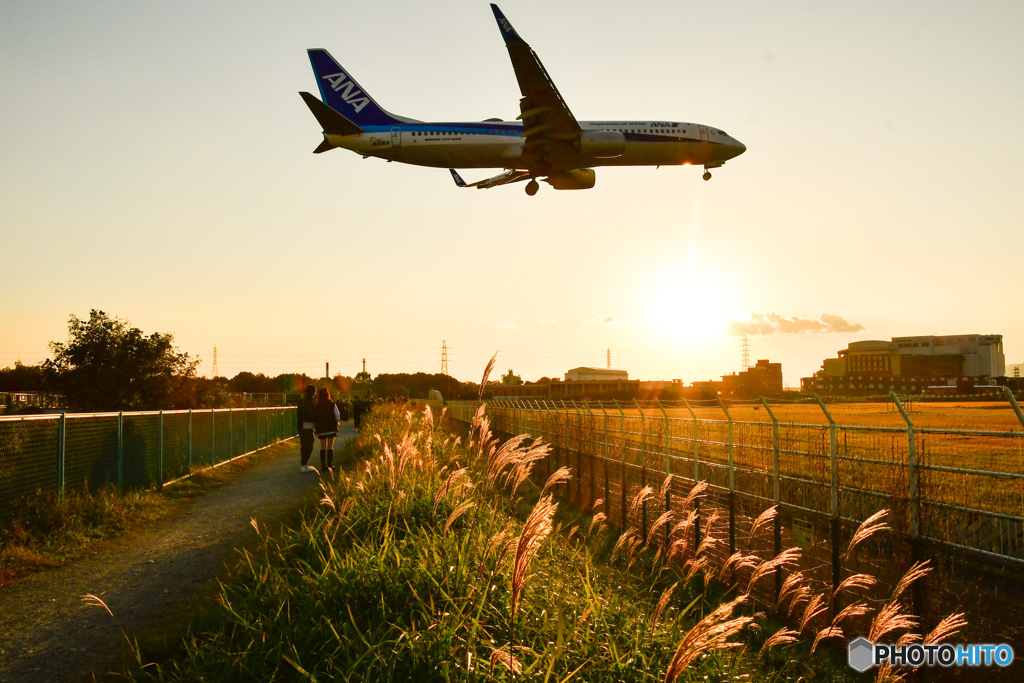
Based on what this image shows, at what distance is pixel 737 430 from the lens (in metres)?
10.0

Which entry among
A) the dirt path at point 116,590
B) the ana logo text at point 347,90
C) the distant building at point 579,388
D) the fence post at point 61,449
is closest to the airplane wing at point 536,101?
the ana logo text at point 347,90

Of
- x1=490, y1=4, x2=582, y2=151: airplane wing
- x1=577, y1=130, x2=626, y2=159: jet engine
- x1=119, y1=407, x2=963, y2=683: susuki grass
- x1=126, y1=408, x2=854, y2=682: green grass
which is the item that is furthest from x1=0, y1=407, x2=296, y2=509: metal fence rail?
x1=577, y1=130, x2=626, y2=159: jet engine

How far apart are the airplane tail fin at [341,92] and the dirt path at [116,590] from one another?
2735cm

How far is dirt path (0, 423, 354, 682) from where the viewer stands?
216 inches

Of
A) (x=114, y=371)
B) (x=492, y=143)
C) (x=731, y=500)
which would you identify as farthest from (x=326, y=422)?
(x=114, y=371)

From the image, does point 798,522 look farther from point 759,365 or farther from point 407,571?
point 759,365

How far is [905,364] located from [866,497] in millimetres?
85672

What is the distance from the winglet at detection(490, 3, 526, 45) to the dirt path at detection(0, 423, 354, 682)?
15.8 meters

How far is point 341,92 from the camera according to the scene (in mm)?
39406

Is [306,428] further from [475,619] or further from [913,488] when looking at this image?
[475,619]

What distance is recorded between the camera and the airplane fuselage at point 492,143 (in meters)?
29.0

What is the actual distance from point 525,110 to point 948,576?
20512mm

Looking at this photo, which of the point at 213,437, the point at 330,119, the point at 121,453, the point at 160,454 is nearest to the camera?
the point at 121,453

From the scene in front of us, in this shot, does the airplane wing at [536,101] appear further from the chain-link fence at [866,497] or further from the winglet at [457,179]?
the chain-link fence at [866,497]
